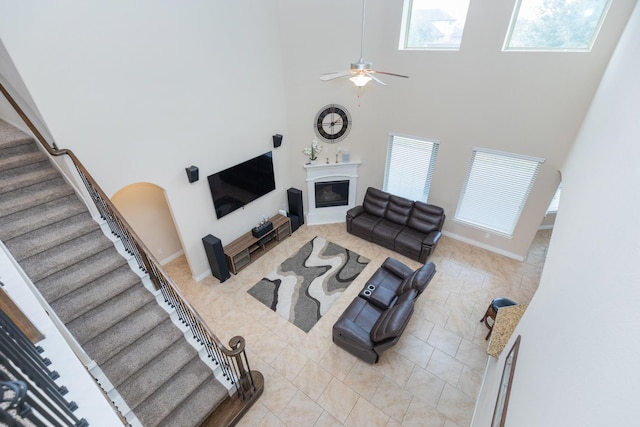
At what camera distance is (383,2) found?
18.6 feet

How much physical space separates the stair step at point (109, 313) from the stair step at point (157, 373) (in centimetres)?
65

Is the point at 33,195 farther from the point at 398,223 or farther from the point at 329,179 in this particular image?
the point at 398,223

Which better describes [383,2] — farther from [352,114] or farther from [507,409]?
[507,409]

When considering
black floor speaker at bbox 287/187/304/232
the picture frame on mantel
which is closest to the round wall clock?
black floor speaker at bbox 287/187/304/232

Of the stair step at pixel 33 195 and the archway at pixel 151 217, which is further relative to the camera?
the archway at pixel 151 217

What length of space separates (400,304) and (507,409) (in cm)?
207

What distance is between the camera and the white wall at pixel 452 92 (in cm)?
489

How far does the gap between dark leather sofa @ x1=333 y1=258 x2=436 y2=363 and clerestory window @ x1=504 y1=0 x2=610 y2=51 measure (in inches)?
157

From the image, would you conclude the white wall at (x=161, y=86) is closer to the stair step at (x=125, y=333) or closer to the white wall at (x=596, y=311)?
the stair step at (x=125, y=333)

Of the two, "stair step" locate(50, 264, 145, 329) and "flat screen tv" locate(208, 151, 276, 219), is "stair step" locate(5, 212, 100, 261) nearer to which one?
"stair step" locate(50, 264, 145, 329)

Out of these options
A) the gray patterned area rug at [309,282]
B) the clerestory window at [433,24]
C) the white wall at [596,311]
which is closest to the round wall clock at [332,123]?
the clerestory window at [433,24]

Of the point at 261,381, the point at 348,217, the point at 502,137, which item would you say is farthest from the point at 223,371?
the point at 502,137

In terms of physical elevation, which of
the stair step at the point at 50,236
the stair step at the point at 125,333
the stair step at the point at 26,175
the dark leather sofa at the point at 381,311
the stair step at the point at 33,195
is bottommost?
the dark leather sofa at the point at 381,311

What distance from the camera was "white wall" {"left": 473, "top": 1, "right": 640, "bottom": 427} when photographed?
40.5 inches
